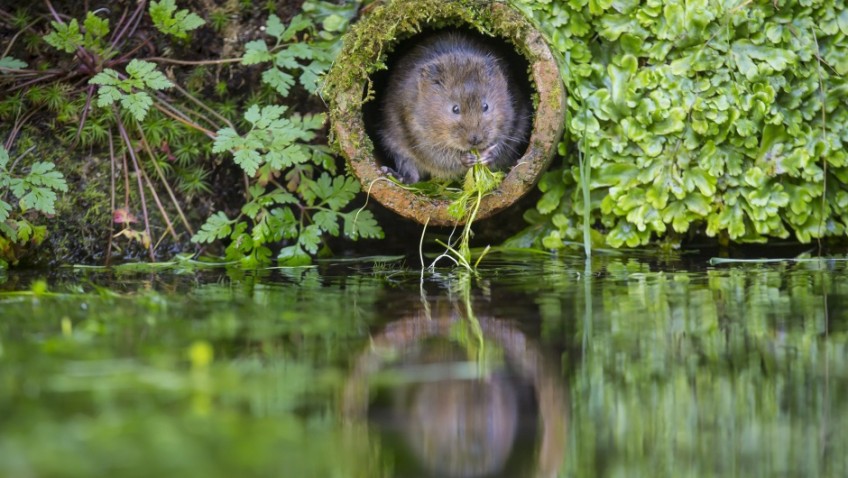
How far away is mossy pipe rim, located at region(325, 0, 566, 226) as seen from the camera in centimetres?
439

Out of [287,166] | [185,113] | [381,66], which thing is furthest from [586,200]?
[185,113]

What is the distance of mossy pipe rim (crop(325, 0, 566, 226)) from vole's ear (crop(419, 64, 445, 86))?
0.36 metres

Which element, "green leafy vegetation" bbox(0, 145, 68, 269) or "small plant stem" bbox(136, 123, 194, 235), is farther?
"small plant stem" bbox(136, 123, 194, 235)

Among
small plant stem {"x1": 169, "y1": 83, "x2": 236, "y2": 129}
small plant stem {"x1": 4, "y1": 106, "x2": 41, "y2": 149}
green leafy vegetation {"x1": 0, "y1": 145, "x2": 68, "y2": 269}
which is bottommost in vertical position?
green leafy vegetation {"x1": 0, "y1": 145, "x2": 68, "y2": 269}

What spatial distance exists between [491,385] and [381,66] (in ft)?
8.56

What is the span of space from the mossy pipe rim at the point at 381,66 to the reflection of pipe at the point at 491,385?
145 centimetres

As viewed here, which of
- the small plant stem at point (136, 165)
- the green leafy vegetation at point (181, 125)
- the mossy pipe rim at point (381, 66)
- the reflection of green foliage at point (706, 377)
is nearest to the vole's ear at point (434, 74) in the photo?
the mossy pipe rim at point (381, 66)

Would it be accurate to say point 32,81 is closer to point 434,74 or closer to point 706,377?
point 434,74

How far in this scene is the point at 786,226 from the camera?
16.2ft

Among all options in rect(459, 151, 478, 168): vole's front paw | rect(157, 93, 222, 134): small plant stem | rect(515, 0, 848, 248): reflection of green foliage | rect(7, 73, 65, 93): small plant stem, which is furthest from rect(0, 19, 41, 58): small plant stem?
rect(515, 0, 848, 248): reflection of green foliage

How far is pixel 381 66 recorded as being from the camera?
15.1 feet

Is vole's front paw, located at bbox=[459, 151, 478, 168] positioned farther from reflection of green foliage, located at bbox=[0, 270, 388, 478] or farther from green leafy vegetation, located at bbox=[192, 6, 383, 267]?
reflection of green foliage, located at bbox=[0, 270, 388, 478]

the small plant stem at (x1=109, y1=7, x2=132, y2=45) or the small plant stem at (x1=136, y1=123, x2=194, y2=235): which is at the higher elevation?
the small plant stem at (x1=109, y1=7, x2=132, y2=45)

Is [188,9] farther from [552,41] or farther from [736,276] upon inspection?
[736,276]
